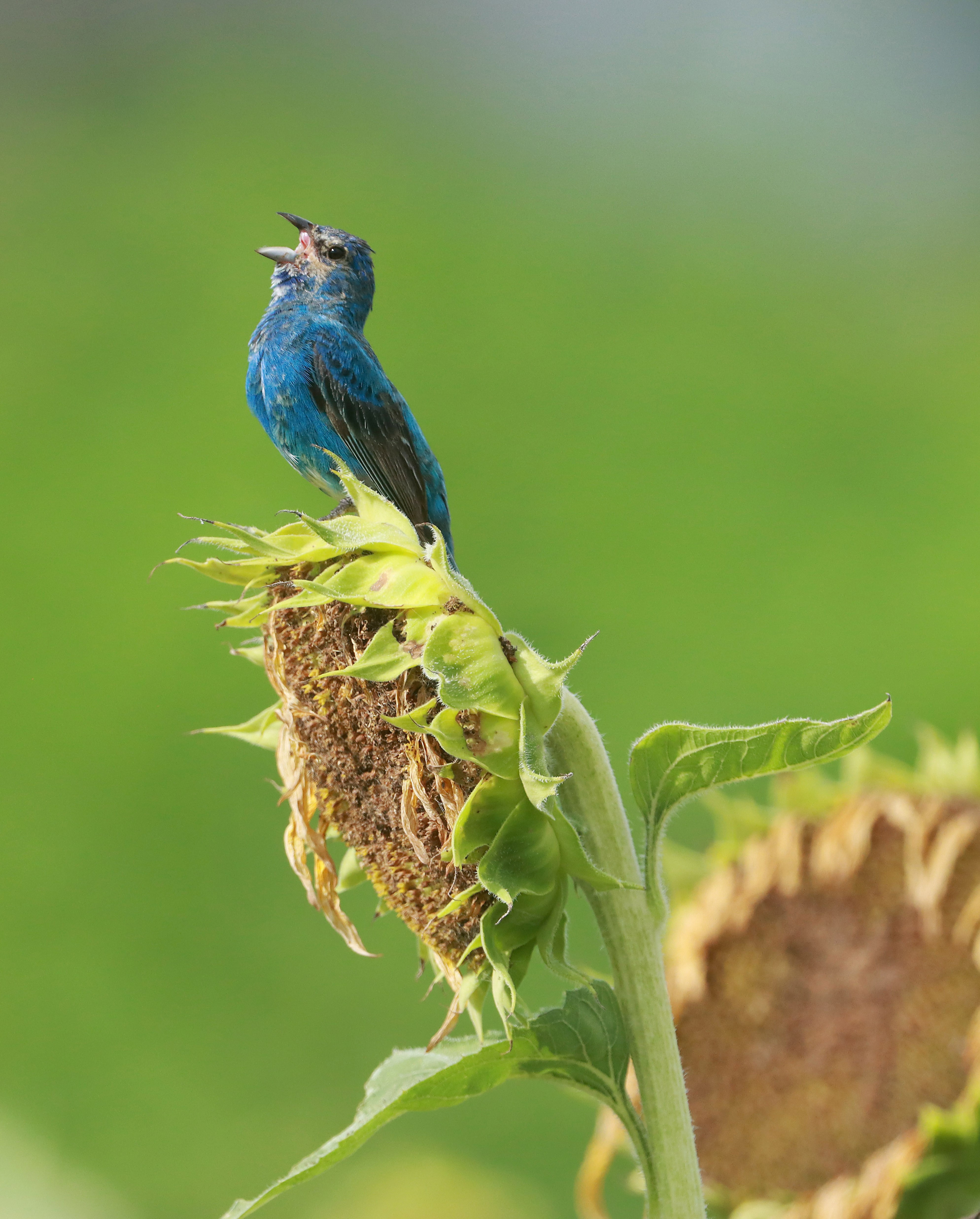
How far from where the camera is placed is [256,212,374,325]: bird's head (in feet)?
5.73

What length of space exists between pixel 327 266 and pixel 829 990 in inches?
63.7

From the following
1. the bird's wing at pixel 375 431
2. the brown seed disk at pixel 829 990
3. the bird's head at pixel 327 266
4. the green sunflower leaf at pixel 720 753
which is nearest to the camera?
the green sunflower leaf at pixel 720 753

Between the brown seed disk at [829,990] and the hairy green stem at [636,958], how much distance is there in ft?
3.54

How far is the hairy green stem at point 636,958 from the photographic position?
1.07 meters

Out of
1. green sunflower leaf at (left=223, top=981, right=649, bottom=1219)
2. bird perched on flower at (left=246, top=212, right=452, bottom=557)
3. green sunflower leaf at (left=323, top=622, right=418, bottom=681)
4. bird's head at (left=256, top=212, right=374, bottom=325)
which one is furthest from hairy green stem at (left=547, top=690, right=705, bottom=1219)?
bird's head at (left=256, top=212, right=374, bottom=325)

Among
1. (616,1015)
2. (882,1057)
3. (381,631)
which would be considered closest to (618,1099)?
(616,1015)

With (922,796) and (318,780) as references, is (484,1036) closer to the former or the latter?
(318,780)

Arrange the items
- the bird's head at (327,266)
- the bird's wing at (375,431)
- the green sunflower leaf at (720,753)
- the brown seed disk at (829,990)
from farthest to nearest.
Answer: the brown seed disk at (829,990), the bird's head at (327,266), the bird's wing at (375,431), the green sunflower leaf at (720,753)

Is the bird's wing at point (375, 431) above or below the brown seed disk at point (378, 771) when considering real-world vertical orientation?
above

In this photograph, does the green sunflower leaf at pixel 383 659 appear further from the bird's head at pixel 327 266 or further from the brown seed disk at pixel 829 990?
the brown seed disk at pixel 829 990

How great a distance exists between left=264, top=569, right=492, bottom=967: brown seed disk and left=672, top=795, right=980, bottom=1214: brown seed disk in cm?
126

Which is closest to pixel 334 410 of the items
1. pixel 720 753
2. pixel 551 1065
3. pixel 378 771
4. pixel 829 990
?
pixel 378 771

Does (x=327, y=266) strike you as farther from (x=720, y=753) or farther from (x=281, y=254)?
(x=720, y=753)

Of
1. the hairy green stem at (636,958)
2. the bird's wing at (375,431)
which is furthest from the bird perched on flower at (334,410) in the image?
the hairy green stem at (636,958)
